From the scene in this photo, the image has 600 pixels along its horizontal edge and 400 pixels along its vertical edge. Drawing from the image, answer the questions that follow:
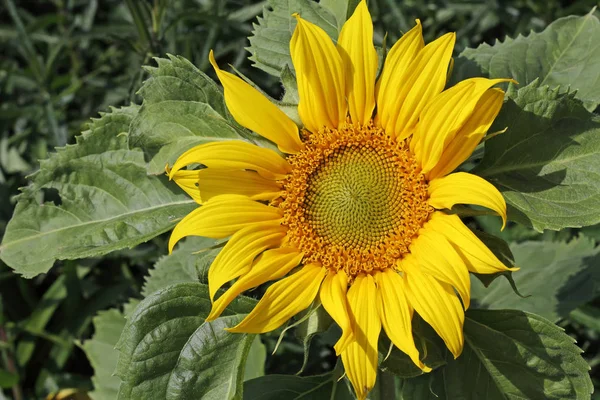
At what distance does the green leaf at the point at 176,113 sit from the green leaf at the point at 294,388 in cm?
61

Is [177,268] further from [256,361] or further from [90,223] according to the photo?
[90,223]

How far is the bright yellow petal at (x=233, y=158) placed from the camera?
1.73 m

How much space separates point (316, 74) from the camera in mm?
1767

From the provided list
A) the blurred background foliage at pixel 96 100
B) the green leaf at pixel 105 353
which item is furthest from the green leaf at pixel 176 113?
the green leaf at pixel 105 353

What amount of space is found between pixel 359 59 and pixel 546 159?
497mm

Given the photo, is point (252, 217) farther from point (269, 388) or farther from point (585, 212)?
point (585, 212)

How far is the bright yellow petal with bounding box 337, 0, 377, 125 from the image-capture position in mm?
1729

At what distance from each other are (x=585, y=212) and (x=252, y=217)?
2.42 ft

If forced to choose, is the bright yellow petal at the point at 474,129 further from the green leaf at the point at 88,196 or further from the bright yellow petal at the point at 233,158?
the green leaf at the point at 88,196

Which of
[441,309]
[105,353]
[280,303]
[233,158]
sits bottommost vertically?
[105,353]

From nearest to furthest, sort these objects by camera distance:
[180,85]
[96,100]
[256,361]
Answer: [180,85]
[256,361]
[96,100]

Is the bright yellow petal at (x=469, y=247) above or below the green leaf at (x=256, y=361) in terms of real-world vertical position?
above

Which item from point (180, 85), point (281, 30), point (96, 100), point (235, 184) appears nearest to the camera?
point (235, 184)

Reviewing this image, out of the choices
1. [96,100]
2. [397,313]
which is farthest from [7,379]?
[397,313]
